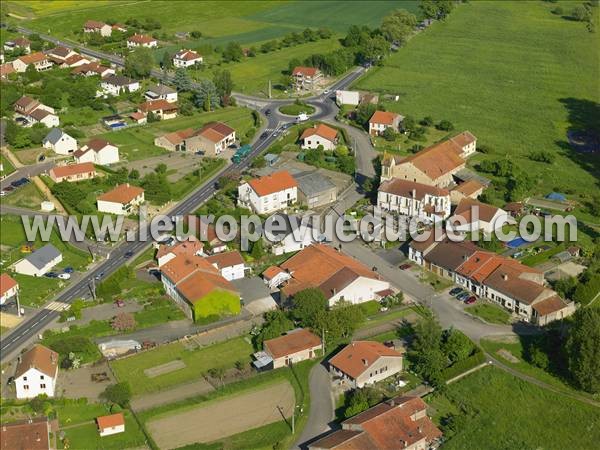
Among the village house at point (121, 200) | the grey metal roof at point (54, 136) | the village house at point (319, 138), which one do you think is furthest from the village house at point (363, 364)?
the grey metal roof at point (54, 136)

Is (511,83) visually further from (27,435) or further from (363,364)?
(27,435)

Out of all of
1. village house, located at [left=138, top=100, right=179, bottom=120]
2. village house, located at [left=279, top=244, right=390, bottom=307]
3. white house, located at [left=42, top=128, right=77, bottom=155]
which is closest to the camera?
village house, located at [left=279, top=244, right=390, bottom=307]

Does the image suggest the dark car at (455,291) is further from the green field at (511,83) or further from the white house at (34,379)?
the white house at (34,379)

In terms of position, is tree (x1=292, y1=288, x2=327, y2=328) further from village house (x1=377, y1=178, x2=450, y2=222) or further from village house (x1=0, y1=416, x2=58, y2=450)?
village house (x1=377, y1=178, x2=450, y2=222)

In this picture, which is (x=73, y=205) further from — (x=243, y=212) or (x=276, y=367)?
(x=276, y=367)

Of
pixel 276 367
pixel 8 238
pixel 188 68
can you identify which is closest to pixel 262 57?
pixel 188 68

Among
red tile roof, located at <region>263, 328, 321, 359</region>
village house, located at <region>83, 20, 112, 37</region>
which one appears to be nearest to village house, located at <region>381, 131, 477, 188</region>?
red tile roof, located at <region>263, 328, 321, 359</region>

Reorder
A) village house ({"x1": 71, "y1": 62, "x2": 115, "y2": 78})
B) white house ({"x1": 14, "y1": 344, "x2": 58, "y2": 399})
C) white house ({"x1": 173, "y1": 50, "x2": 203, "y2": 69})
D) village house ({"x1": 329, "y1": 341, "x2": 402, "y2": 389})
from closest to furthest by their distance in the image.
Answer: white house ({"x1": 14, "y1": 344, "x2": 58, "y2": 399})
village house ({"x1": 329, "y1": 341, "x2": 402, "y2": 389})
village house ({"x1": 71, "y1": 62, "x2": 115, "y2": 78})
white house ({"x1": 173, "y1": 50, "x2": 203, "y2": 69})
